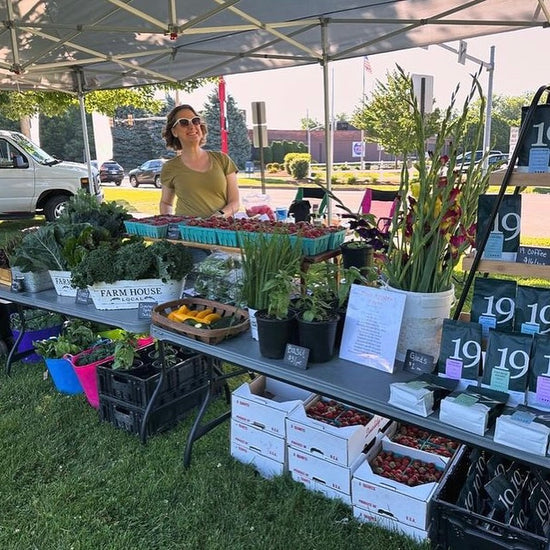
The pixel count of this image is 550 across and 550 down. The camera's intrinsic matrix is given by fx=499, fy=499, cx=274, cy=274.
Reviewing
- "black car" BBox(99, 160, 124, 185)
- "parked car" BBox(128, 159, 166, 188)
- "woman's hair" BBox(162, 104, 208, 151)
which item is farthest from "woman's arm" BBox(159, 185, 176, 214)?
"black car" BBox(99, 160, 124, 185)

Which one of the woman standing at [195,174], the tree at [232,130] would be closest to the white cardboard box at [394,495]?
the woman standing at [195,174]

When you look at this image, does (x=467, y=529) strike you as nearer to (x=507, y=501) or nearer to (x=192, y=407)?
(x=507, y=501)

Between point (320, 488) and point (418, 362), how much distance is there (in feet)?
2.52

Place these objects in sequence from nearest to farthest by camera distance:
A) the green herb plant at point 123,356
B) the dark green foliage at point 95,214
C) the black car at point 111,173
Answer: the green herb plant at point 123,356, the dark green foliage at point 95,214, the black car at point 111,173

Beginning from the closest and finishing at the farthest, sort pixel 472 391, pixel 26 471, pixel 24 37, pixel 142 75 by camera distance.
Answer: pixel 472 391
pixel 26 471
pixel 24 37
pixel 142 75

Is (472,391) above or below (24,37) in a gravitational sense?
below

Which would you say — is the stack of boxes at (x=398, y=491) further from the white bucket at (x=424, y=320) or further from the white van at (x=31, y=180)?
the white van at (x=31, y=180)

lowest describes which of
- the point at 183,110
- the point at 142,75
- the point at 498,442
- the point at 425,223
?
the point at 498,442

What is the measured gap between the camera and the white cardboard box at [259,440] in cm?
207

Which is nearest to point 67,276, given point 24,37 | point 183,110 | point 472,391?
point 183,110

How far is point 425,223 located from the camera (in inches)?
60.7

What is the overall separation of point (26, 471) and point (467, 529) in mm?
1845

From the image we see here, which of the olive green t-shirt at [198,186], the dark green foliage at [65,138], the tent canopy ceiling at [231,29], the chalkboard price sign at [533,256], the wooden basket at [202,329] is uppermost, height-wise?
the dark green foliage at [65,138]

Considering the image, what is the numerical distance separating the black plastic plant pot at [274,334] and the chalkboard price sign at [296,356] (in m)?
0.03
